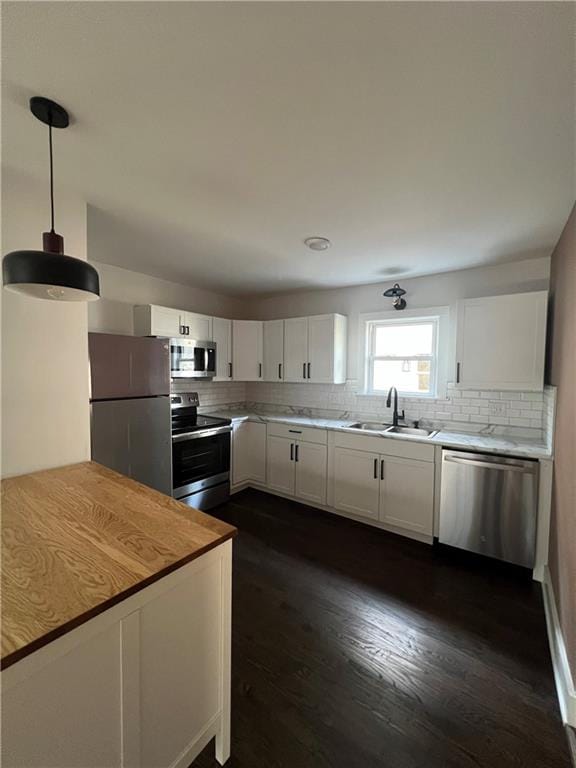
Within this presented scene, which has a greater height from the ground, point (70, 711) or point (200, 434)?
point (200, 434)

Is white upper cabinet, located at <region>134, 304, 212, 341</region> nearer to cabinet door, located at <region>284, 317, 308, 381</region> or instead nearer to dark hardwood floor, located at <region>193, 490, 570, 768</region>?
cabinet door, located at <region>284, 317, 308, 381</region>

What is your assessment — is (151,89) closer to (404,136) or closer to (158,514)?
(404,136)

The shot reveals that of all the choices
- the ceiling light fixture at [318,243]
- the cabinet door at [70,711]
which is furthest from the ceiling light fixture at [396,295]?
the cabinet door at [70,711]

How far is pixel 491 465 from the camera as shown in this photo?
2.51 m

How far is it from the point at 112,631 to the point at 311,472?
279cm

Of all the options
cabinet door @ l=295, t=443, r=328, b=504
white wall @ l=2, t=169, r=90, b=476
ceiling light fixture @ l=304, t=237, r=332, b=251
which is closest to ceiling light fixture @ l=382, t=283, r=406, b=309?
ceiling light fixture @ l=304, t=237, r=332, b=251

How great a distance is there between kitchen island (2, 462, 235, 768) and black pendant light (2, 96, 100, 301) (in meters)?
0.87

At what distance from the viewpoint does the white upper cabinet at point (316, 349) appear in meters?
3.79

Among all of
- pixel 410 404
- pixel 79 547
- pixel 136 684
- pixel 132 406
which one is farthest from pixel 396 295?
pixel 136 684

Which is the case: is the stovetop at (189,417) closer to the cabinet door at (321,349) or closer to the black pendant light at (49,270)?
the cabinet door at (321,349)

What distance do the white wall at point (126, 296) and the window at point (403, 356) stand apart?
2.29 meters

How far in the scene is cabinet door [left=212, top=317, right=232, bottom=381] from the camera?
159 inches

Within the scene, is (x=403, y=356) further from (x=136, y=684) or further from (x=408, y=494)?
(x=136, y=684)

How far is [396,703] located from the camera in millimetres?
1474
